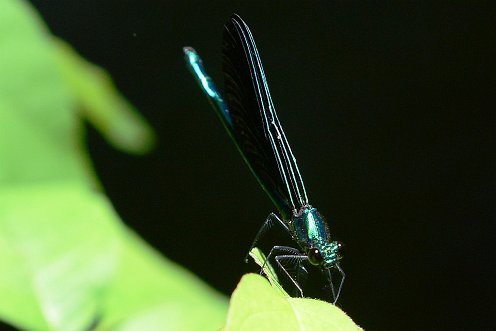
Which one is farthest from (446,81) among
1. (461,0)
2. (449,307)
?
(449,307)

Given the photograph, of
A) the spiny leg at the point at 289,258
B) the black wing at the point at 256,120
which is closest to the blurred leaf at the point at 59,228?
the spiny leg at the point at 289,258

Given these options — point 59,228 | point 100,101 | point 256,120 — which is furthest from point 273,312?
point 100,101

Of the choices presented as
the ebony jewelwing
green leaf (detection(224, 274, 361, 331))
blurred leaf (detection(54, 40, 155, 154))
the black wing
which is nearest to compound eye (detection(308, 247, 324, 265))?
the ebony jewelwing

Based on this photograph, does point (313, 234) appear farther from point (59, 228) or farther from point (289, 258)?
point (59, 228)

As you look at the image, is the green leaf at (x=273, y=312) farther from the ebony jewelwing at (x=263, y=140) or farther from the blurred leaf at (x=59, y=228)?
the ebony jewelwing at (x=263, y=140)

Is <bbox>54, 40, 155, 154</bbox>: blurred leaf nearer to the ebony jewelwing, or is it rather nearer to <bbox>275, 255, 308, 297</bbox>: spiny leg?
the ebony jewelwing

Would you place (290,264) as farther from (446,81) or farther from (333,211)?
(446,81)
